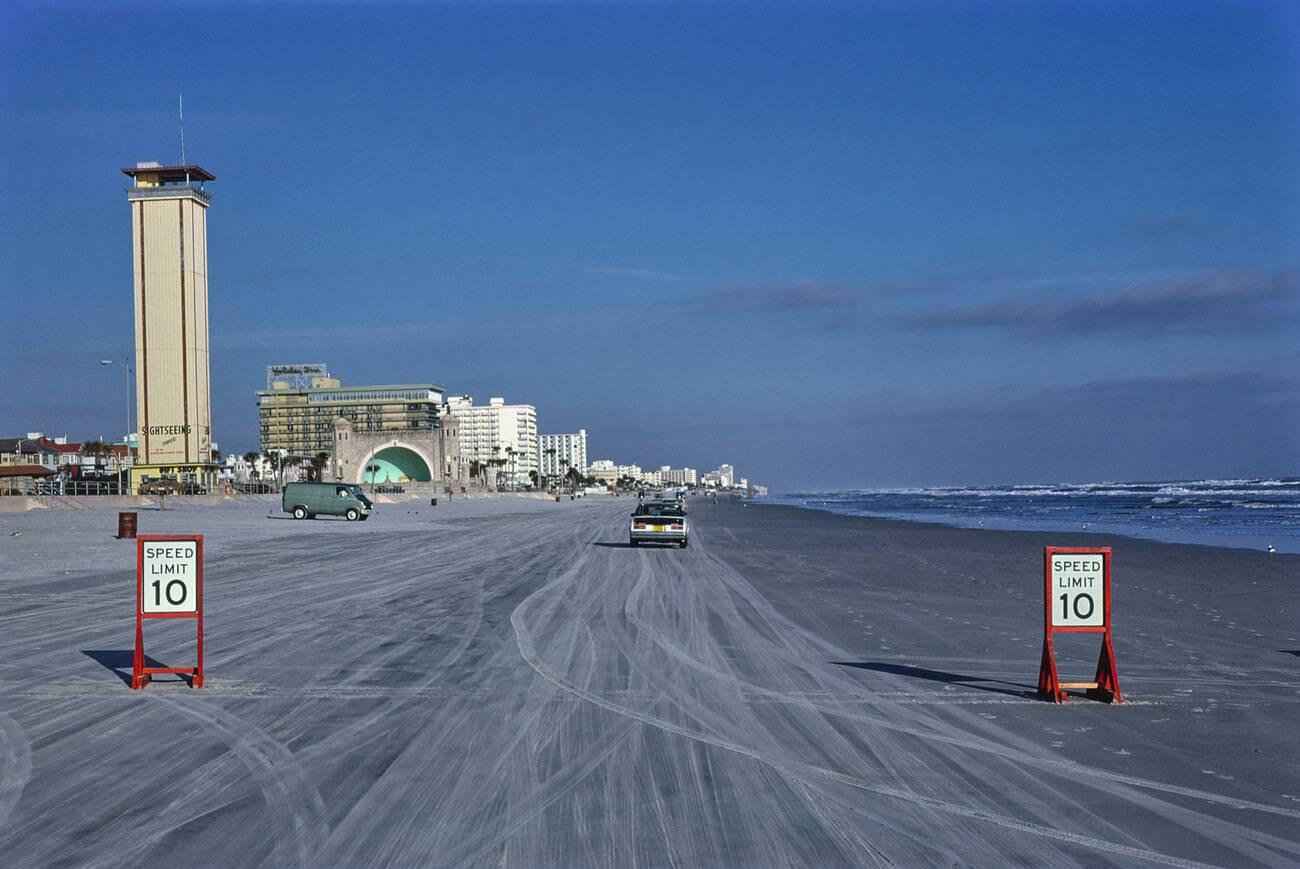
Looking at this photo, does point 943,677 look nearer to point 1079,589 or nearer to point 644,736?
point 1079,589

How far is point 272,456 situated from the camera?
7633 inches

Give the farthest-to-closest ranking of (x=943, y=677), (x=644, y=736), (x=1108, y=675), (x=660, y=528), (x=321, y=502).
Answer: (x=321, y=502), (x=660, y=528), (x=943, y=677), (x=1108, y=675), (x=644, y=736)

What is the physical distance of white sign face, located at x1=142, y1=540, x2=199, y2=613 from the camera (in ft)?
38.2

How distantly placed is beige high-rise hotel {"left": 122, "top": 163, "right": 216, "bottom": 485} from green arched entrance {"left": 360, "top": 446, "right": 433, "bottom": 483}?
49.9 m

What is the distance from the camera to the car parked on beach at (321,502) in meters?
62.9

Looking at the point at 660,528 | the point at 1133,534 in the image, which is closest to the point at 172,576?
the point at 660,528

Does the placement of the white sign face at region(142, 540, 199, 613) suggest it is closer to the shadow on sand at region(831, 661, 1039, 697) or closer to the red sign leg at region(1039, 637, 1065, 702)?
the shadow on sand at region(831, 661, 1039, 697)

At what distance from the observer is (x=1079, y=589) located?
11289 millimetres

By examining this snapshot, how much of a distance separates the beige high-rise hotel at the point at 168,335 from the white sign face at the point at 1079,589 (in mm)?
126671

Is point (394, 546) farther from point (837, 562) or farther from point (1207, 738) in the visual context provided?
point (1207, 738)

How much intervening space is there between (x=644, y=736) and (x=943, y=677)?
Answer: 430 cm

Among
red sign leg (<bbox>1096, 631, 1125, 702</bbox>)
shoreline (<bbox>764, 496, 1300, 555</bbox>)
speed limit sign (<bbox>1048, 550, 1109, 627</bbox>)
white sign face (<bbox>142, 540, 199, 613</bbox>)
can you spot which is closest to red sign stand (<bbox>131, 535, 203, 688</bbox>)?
white sign face (<bbox>142, 540, 199, 613</bbox>)

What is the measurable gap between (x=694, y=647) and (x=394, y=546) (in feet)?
83.0

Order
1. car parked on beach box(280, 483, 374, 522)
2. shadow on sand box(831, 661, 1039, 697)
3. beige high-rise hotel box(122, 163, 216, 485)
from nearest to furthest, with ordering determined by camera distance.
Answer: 1. shadow on sand box(831, 661, 1039, 697)
2. car parked on beach box(280, 483, 374, 522)
3. beige high-rise hotel box(122, 163, 216, 485)
